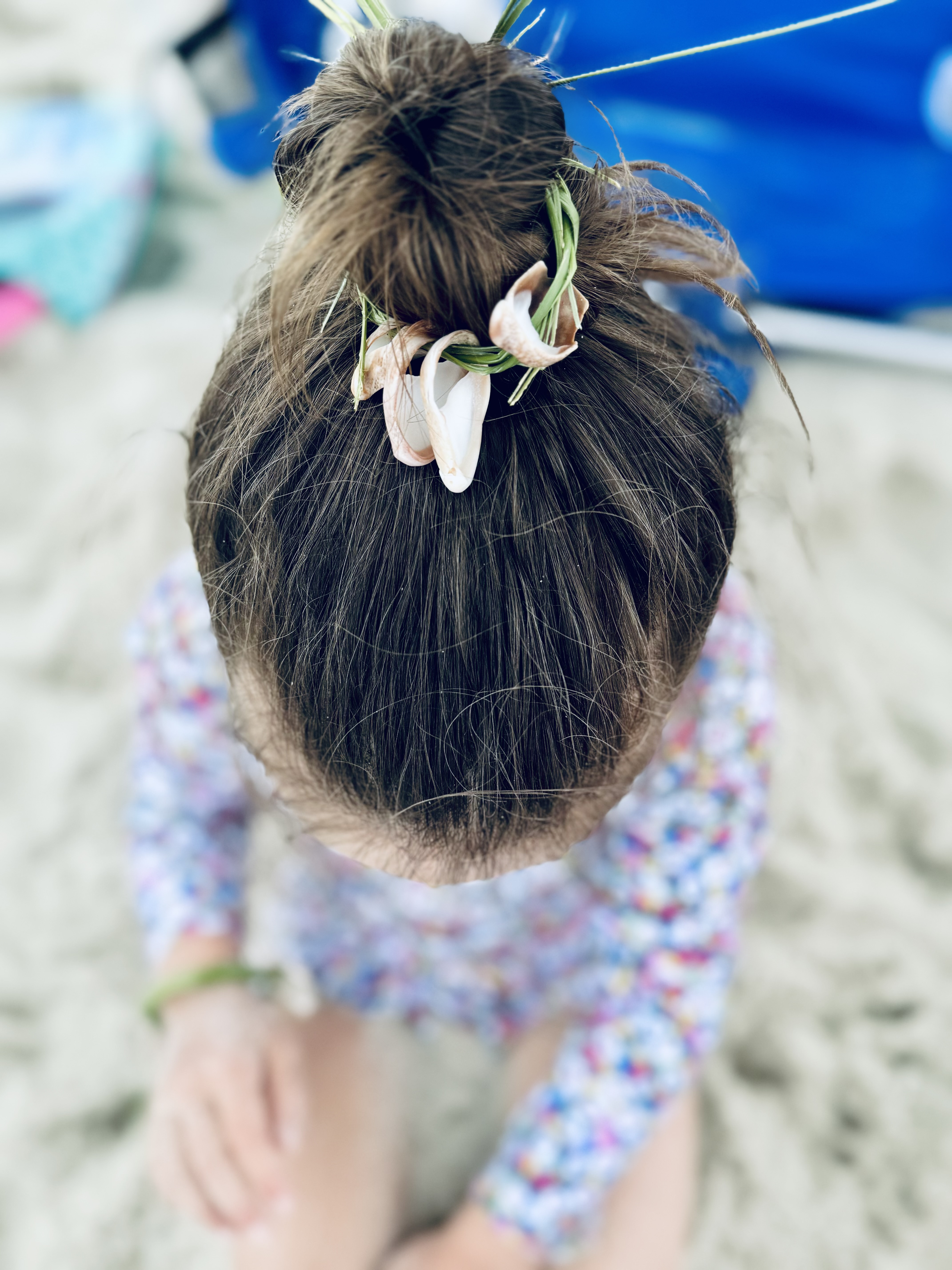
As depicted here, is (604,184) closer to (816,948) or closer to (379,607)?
(379,607)

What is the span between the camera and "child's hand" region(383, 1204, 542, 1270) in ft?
2.59

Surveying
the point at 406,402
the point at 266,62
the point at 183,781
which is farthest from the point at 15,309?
the point at 406,402

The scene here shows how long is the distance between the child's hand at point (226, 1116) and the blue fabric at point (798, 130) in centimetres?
128

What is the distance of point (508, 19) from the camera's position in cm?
39

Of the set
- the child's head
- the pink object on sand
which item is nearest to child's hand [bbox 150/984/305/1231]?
the child's head

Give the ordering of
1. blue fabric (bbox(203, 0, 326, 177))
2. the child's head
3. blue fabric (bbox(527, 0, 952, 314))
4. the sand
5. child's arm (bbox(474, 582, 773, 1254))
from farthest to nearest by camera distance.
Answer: blue fabric (bbox(203, 0, 326, 177)) → blue fabric (bbox(527, 0, 952, 314)) → the sand → child's arm (bbox(474, 582, 773, 1254)) → the child's head

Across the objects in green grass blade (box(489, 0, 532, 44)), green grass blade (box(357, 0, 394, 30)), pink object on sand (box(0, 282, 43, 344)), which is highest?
green grass blade (box(357, 0, 394, 30))

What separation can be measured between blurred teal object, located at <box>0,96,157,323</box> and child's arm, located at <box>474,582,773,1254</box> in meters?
1.26

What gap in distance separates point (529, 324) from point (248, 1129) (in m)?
0.70

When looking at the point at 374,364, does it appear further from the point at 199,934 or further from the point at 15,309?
the point at 15,309

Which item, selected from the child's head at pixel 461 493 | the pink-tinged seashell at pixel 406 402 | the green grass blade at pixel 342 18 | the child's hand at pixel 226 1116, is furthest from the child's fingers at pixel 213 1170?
the green grass blade at pixel 342 18

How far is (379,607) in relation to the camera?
1.45 ft

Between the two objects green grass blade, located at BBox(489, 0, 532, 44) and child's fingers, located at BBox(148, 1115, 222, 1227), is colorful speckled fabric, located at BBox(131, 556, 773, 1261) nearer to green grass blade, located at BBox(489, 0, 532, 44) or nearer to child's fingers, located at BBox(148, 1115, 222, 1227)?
child's fingers, located at BBox(148, 1115, 222, 1227)

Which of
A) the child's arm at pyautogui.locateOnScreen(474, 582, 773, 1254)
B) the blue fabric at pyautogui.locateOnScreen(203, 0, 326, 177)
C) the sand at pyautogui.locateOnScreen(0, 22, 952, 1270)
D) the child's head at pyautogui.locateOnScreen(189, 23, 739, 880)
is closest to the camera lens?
the child's head at pyautogui.locateOnScreen(189, 23, 739, 880)
